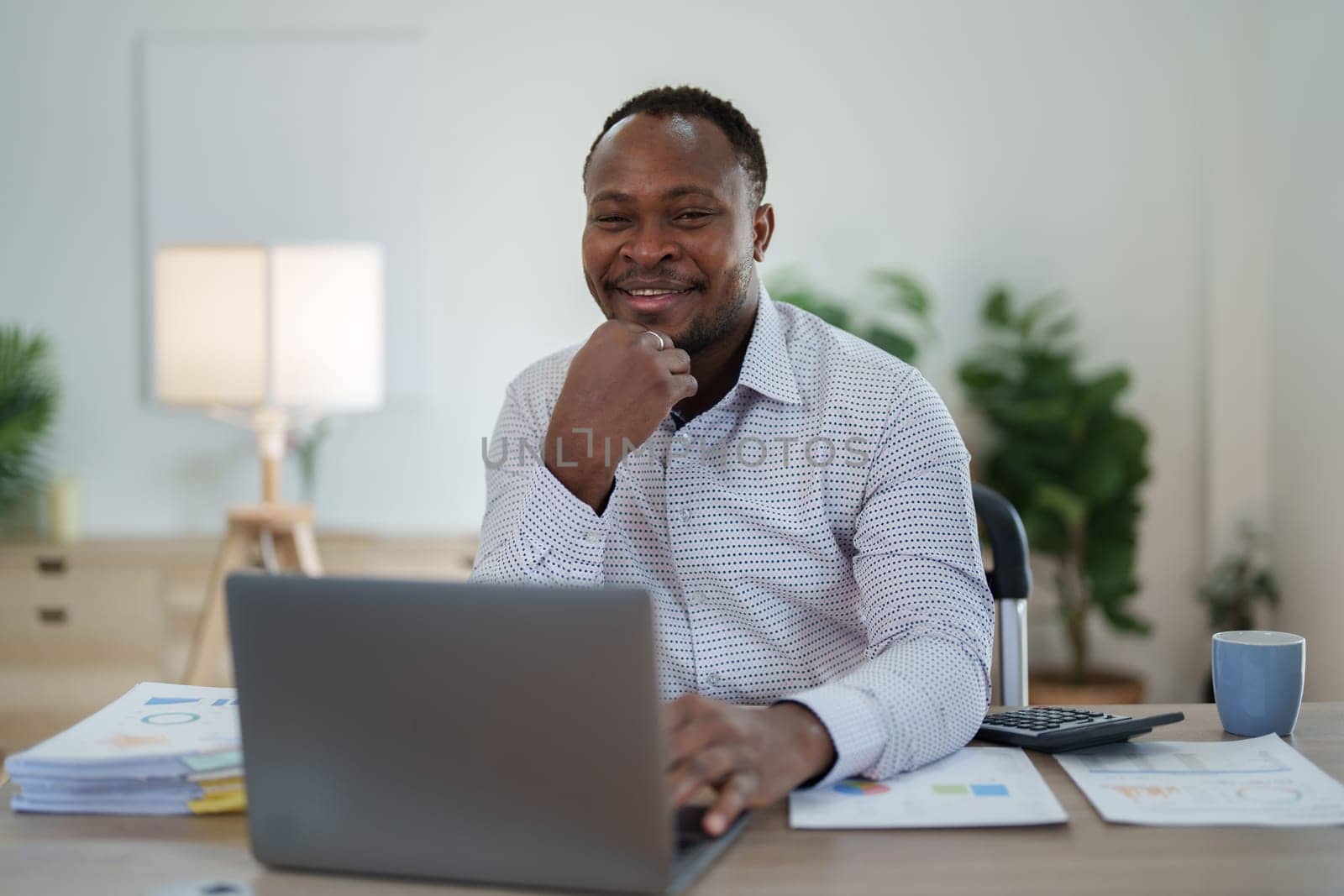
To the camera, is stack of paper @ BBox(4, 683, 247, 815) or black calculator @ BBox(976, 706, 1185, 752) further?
black calculator @ BBox(976, 706, 1185, 752)

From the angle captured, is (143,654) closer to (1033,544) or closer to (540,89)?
(540,89)

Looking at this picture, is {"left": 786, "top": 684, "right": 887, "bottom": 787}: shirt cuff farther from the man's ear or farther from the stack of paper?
the man's ear

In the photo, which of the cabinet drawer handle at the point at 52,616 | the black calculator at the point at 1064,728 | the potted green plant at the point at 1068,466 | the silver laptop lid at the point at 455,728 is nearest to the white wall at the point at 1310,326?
the potted green plant at the point at 1068,466

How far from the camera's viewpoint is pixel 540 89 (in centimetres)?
394

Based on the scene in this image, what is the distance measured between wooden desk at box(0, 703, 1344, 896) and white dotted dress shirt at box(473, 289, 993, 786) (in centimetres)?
37

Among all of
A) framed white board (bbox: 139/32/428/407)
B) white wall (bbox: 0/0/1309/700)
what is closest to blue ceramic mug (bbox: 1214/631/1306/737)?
white wall (bbox: 0/0/1309/700)

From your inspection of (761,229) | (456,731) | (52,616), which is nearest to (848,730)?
(456,731)

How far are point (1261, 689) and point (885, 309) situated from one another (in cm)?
274

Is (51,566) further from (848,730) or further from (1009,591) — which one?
(848,730)

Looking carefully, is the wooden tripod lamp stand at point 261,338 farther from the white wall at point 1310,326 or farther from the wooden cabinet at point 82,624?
the white wall at point 1310,326

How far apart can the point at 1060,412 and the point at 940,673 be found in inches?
101

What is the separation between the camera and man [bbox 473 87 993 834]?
4.60 feet

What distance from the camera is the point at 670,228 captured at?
1591 millimetres

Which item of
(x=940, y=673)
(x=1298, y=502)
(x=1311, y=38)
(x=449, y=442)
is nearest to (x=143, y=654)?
(x=449, y=442)
